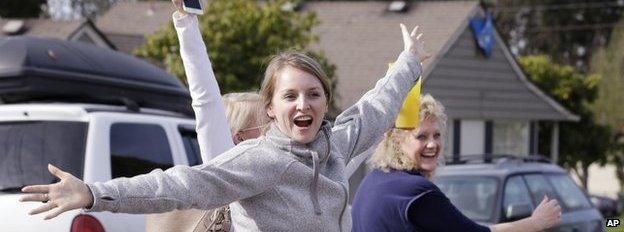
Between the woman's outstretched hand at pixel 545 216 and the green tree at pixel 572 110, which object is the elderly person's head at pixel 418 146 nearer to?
the woman's outstretched hand at pixel 545 216

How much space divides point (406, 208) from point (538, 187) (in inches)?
205

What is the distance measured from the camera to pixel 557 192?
8.96 meters

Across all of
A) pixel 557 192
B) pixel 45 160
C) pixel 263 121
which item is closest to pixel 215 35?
pixel 557 192

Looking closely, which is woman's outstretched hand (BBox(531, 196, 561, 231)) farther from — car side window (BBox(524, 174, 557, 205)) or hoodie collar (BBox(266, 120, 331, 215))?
car side window (BBox(524, 174, 557, 205))

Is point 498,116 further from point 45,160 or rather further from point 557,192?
point 45,160

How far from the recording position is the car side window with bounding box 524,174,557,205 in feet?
28.9

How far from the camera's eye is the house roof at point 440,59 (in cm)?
2481

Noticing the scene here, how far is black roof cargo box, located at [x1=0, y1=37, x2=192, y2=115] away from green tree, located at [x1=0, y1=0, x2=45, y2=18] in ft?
126

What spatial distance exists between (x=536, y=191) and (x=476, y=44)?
17779 millimetres

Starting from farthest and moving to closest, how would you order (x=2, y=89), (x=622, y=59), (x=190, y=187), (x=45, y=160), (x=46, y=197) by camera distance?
(x=622, y=59)
(x=2, y=89)
(x=45, y=160)
(x=190, y=187)
(x=46, y=197)

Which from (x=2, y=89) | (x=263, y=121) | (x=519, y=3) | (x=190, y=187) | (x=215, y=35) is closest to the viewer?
(x=190, y=187)

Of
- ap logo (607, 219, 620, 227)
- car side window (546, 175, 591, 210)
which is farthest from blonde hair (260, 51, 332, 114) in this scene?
car side window (546, 175, 591, 210)

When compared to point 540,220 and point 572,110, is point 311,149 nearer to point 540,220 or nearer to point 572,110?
point 540,220

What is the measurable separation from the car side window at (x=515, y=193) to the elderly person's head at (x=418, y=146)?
4185 mm
